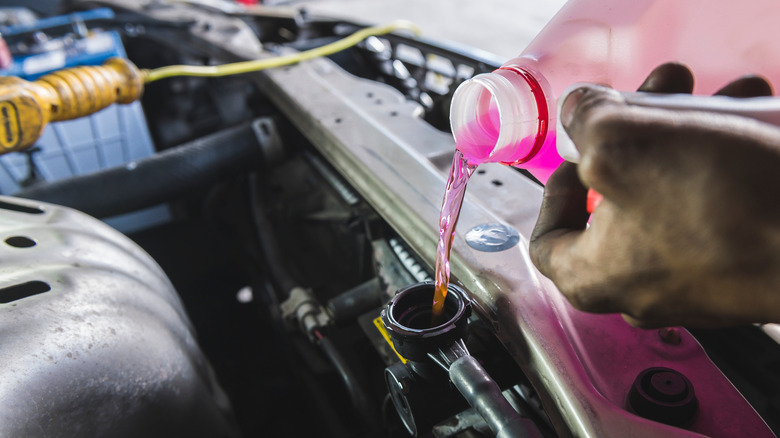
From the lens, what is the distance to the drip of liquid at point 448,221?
2.06ft

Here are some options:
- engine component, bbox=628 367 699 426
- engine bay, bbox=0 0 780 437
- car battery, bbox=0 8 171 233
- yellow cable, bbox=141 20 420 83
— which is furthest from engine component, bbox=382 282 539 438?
car battery, bbox=0 8 171 233

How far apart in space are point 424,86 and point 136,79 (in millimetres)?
770

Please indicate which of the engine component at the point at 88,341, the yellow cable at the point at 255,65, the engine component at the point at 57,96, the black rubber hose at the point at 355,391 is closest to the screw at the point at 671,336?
the black rubber hose at the point at 355,391

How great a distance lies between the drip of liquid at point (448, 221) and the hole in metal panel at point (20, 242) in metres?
0.59

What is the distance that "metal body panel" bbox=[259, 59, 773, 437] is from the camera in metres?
0.53

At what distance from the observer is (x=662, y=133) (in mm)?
342

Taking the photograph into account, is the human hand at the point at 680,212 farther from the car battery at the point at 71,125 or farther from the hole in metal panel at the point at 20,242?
the car battery at the point at 71,125

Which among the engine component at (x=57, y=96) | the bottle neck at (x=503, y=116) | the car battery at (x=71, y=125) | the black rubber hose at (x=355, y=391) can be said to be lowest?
the black rubber hose at (x=355, y=391)

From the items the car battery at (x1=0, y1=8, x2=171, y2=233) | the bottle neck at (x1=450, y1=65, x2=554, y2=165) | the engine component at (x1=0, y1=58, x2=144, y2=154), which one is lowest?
the car battery at (x1=0, y1=8, x2=171, y2=233)

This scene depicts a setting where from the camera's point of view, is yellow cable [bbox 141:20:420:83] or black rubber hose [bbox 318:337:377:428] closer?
black rubber hose [bbox 318:337:377:428]

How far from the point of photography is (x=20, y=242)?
2.45 ft

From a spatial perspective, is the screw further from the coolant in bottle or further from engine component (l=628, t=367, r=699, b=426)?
the coolant in bottle

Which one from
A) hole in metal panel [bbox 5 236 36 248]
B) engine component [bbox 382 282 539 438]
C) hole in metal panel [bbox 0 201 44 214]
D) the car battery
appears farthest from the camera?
the car battery

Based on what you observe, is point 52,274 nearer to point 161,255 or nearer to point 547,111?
point 547,111
